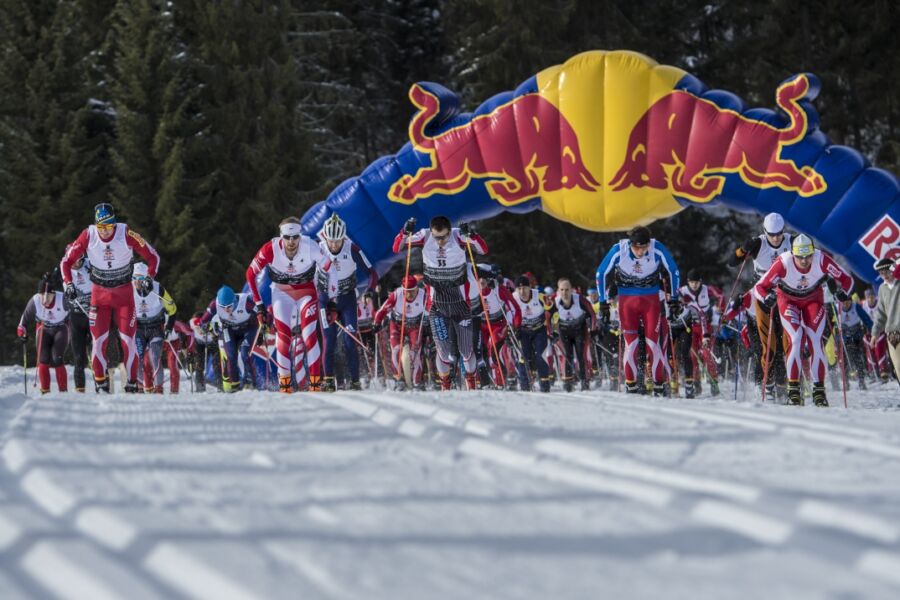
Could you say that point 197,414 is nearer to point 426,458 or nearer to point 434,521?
point 426,458

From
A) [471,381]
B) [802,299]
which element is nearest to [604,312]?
[471,381]

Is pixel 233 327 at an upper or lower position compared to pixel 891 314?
upper

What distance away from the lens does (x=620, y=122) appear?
17.9 meters

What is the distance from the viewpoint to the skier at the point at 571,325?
684 inches

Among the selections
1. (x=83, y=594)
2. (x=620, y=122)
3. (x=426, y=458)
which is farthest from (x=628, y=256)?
(x=83, y=594)

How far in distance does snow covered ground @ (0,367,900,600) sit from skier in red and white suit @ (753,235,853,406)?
4945 millimetres

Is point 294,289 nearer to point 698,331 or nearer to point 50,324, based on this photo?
point 50,324

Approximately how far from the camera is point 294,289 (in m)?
11.7

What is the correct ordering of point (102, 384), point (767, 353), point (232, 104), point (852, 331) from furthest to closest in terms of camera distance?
point (232, 104)
point (852, 331)
point (102, 384)
point (767, 353)

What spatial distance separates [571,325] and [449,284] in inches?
216

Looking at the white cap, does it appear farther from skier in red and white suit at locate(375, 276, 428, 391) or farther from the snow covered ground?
the snow covered ground

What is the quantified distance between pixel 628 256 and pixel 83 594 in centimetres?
969

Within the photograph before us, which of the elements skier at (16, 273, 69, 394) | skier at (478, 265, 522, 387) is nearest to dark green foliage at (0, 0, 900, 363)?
skier at (478, 265, 522, 387)

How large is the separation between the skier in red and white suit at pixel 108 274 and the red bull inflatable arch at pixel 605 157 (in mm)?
6256
